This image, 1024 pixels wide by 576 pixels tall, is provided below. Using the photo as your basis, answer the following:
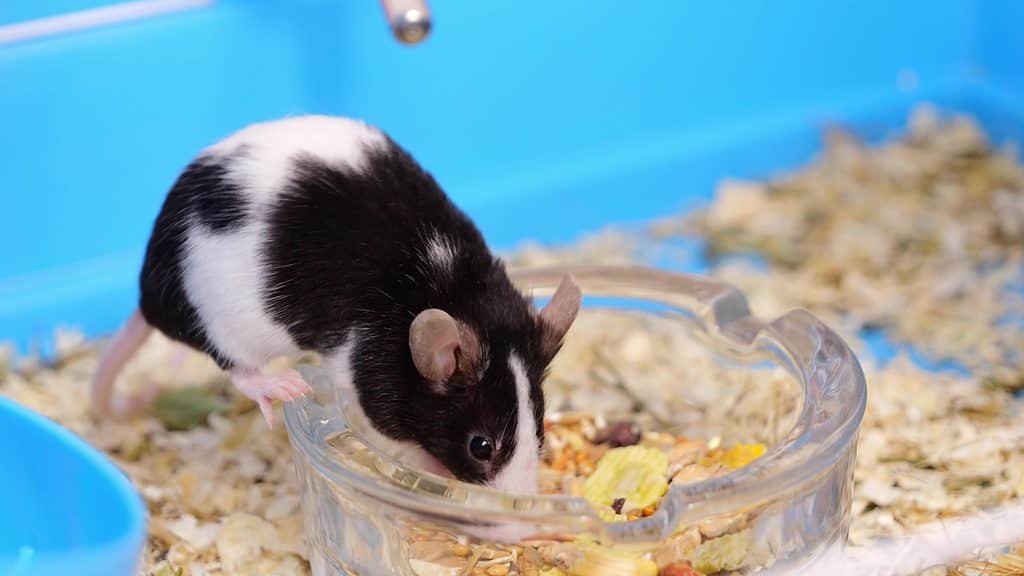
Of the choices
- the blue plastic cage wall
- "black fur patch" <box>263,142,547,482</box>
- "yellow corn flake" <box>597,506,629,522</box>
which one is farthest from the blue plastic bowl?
the blue plastic cage wall

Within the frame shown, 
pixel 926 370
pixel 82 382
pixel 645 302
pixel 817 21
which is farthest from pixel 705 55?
pixel 82 382

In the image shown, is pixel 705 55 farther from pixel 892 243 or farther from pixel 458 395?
pixel 458 395

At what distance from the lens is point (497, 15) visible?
13.3 feet

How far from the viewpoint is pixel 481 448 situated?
223cm

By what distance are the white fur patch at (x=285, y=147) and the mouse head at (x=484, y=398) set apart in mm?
414

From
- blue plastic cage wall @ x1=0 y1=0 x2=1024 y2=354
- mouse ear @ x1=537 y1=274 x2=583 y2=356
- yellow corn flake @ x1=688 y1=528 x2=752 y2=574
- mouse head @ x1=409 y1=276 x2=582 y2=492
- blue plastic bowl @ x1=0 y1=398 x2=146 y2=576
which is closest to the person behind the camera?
blue plastic bowl @ x1=0 y1=398 x2=146 y2=576

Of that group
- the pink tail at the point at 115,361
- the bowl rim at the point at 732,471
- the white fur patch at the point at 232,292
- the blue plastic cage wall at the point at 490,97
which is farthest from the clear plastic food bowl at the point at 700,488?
the blue plastic cage wall at the point at 490,97

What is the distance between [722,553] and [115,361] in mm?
1419

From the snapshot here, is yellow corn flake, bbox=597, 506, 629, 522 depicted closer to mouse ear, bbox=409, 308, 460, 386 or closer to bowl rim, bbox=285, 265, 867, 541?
bowl rim, bbox=285, 265, 867, 541

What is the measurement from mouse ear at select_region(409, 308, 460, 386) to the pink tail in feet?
2.57

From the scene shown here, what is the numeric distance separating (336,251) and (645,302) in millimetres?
723

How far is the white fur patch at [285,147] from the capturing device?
2.41m

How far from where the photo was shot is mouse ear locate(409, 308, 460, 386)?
2.14 m

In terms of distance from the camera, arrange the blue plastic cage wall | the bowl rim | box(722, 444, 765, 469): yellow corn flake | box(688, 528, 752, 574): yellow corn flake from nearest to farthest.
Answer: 1. the bowl rim
2. box(688, 528, 752, 574): yellow corn flake
3. box(722, 444, 765, 469): yellow corn flake
4. the blue plastic cage wall
